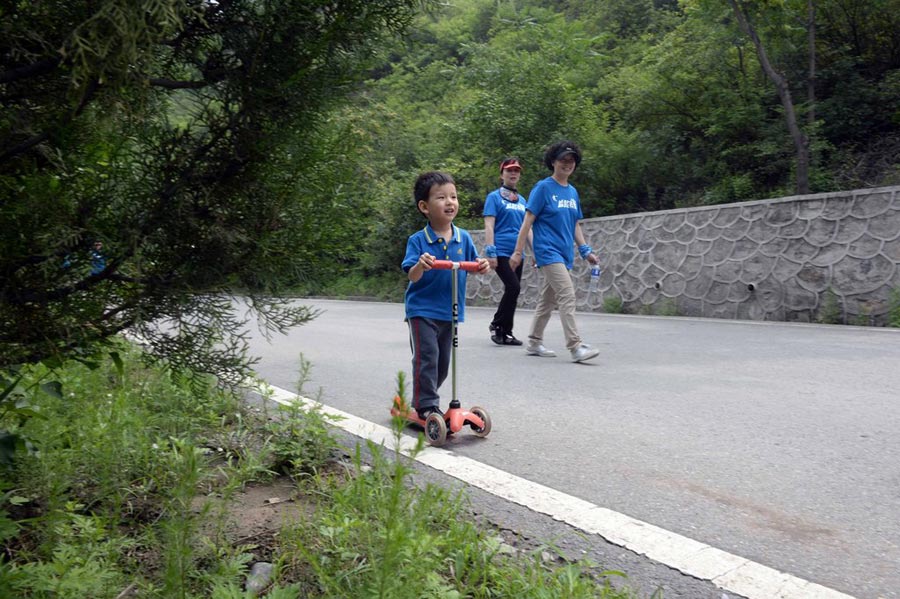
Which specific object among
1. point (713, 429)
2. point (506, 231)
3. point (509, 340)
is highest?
point (506, 231)

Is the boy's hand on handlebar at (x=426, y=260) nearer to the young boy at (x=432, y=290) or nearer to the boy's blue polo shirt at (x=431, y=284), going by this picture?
the young boy at (x=432, y=290)

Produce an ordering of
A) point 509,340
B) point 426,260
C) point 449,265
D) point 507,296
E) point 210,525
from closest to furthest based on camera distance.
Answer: point 210,525 < point 426,260 < point 449,265 < point 507,296 < point 509,340

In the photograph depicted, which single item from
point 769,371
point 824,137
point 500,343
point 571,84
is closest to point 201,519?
point 769,371

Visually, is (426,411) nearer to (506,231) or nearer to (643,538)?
(643,538)

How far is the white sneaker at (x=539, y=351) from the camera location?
7770mm

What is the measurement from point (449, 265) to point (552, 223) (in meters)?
3.59

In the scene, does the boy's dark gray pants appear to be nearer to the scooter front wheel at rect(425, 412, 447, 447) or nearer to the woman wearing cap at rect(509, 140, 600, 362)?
the scooter front wheel at rect(425, 412, 447, 447)

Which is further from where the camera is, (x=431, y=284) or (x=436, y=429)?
(x=431, y=284)

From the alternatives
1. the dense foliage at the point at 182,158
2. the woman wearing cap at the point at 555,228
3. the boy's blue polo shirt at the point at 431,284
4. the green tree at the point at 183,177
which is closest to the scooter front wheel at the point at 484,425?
the boy's blue polo shirt at the point at 431,284

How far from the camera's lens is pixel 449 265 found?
13.6ft

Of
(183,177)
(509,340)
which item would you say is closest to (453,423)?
(183,177)

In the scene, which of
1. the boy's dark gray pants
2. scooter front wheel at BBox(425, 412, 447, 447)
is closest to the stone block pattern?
the boy's dark gray pants

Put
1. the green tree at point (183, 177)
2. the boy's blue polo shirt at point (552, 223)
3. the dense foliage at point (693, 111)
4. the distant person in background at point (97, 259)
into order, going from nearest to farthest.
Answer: the green tree at point (183, 177)
the distant person in background at point (97, 259)
the boy's blue polo shirt at point (552, 223)
the dense foliage at point (693, 111)

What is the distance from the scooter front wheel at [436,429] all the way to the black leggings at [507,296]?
4576mm
